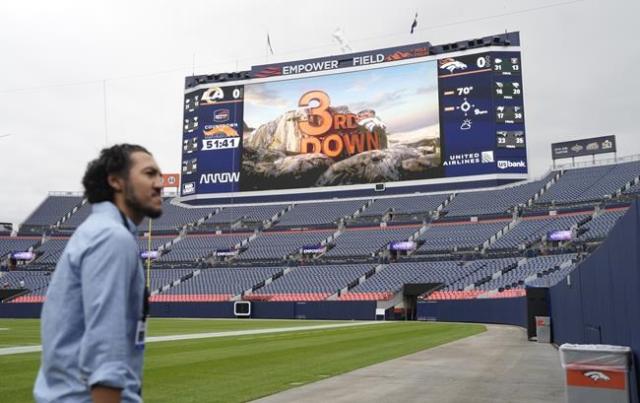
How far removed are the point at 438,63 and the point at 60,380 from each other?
5795cm

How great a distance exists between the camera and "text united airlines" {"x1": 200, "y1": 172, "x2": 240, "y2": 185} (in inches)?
2494

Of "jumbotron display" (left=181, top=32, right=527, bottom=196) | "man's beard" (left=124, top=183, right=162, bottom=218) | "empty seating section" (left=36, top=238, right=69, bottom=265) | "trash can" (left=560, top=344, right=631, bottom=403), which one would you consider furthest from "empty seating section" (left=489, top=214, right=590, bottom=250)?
"man's beard" (left=124, top=183, right=162, bottom=218)

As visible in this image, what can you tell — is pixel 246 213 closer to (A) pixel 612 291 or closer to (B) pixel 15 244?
(B) pixel 15 244

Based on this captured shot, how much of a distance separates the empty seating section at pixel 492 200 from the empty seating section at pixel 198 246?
2175cm

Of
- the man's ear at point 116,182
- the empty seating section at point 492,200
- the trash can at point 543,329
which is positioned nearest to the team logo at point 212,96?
the empty seating section at point 492,200

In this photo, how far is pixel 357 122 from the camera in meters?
60.1

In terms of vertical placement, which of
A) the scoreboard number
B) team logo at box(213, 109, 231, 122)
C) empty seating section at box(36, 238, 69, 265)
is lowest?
empty seating section at box(36, 238, 69, 265)

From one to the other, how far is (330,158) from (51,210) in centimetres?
3540

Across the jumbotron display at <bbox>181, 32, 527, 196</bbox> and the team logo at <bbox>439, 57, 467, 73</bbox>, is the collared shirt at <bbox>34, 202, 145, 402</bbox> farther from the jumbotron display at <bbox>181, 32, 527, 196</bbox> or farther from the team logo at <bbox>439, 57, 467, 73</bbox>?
the team logo at <bbox>439, 57, 467, 73</bbox>

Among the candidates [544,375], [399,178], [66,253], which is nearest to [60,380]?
[66,253]

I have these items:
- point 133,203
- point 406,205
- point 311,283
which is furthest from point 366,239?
point 133,203

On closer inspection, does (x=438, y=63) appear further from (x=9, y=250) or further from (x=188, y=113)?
(x=9, y=250)

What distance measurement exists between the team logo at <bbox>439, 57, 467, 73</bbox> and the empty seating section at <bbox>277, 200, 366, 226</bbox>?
1620cm

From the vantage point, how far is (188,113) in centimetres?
6594
